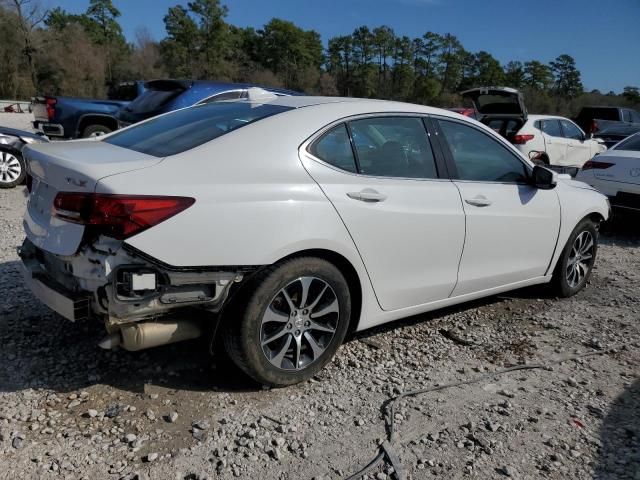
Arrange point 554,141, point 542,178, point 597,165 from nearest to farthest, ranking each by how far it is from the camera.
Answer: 1. point 542,178
2. point 597,165
3. point 554,141

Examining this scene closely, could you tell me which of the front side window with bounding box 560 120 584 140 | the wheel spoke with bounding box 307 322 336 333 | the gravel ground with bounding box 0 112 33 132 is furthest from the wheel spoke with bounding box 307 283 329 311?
the gravel ground with bounding box 0 112 33 132

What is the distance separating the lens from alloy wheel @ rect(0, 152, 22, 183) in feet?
27.8

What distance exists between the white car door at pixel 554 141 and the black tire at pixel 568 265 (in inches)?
274

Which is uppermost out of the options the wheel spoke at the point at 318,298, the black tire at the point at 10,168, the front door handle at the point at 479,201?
the front door handle at the point at 479,201

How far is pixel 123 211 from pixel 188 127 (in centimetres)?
102

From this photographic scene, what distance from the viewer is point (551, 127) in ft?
38.3

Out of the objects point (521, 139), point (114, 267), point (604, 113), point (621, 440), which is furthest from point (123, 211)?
point (604, 113)

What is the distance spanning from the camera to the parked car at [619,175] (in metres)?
7.10

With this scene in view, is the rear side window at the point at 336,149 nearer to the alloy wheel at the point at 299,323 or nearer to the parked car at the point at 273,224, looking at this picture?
the parked car at the point at 273,224

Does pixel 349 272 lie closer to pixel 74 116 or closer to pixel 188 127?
pixel 188 127

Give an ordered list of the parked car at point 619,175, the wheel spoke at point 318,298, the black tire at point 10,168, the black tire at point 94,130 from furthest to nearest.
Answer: the black tire at point 94,130 → the black tire at point 10,168 → the parked car at point 619,175 → the wheel spoke at point 318,298

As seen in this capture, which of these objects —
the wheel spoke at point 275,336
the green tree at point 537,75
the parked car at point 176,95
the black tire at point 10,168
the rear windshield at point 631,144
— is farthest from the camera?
the green tree at point 537,75

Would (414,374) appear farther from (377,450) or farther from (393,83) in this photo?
(393,83)

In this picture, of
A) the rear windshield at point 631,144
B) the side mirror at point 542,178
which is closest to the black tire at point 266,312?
the side mirror at point 542,178
